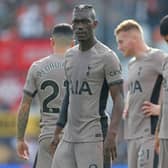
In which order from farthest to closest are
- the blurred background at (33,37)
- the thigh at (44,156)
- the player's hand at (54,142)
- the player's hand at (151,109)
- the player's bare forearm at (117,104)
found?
the blurred background at (33,37)
the thigh at (44,156)
the player's hand at (151,109)
the player's hand at (54,142)
the player's bare forearm at (117,104)

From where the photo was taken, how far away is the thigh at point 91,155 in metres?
8.10

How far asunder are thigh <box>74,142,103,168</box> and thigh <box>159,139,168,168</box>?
0.62 metres

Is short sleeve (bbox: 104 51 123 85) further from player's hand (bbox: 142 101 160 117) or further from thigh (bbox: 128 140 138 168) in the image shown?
thigh (bbox: 128 140 138 168)

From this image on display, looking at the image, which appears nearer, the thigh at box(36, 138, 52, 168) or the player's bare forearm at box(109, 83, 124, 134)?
the player's bare forearm at box(109, 83, 124, 134)

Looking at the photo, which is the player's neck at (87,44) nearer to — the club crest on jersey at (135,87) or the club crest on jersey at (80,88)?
the club crest on jersey at (80,88)

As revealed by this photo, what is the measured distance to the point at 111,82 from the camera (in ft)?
26.4

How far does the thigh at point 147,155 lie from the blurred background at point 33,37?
418 inches

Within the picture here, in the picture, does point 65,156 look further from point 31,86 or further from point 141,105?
point 141,105

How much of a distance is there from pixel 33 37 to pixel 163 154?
510 inches

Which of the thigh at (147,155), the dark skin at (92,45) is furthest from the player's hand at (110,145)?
the thigh at (147,155)

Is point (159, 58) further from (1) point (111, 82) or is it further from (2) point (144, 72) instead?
(1) point (111, 82)

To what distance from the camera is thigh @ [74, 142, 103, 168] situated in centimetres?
810

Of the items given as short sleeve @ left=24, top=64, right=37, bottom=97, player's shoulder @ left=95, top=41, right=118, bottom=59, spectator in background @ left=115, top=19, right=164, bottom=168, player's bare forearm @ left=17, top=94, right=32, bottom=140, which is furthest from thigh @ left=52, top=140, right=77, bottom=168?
spectator in background @ left=115, top=19, right=164, bottom=168

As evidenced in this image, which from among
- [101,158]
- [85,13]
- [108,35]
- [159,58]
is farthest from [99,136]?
[108,35]
